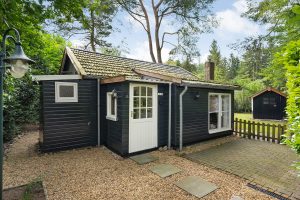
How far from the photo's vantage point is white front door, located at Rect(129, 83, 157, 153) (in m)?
5.76

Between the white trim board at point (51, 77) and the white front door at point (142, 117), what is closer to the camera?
the white trim board at point (51, 77)

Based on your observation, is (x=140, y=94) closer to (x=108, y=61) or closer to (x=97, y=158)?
(x=97, y=158)

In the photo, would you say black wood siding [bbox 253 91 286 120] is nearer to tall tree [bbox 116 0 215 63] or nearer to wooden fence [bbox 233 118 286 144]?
tall tree [bbox 116 0 215 63]

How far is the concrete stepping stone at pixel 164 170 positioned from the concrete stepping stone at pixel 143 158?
0.46 metres

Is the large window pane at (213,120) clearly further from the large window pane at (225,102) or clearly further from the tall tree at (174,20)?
the tall tree at (174,20)

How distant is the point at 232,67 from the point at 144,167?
5393 centimetres

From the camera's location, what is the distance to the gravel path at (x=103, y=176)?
3.66 m

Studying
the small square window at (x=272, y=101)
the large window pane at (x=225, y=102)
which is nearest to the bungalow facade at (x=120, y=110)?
the large window pane at (x=225, y=102)

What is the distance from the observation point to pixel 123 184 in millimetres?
4059

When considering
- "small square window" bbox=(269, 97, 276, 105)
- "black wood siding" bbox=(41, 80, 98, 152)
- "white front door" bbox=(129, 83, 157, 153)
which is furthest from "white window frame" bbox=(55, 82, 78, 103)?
"small square window" bbox=(269, 97, 276, 105)

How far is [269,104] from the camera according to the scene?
57.7ft

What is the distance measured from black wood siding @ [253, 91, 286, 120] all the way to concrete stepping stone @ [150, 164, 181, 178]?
1622 centimetres

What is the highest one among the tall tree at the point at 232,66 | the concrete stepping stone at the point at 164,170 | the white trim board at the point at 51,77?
the tall tree at the point at 232,66

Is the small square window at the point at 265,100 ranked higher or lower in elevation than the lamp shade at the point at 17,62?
lower
